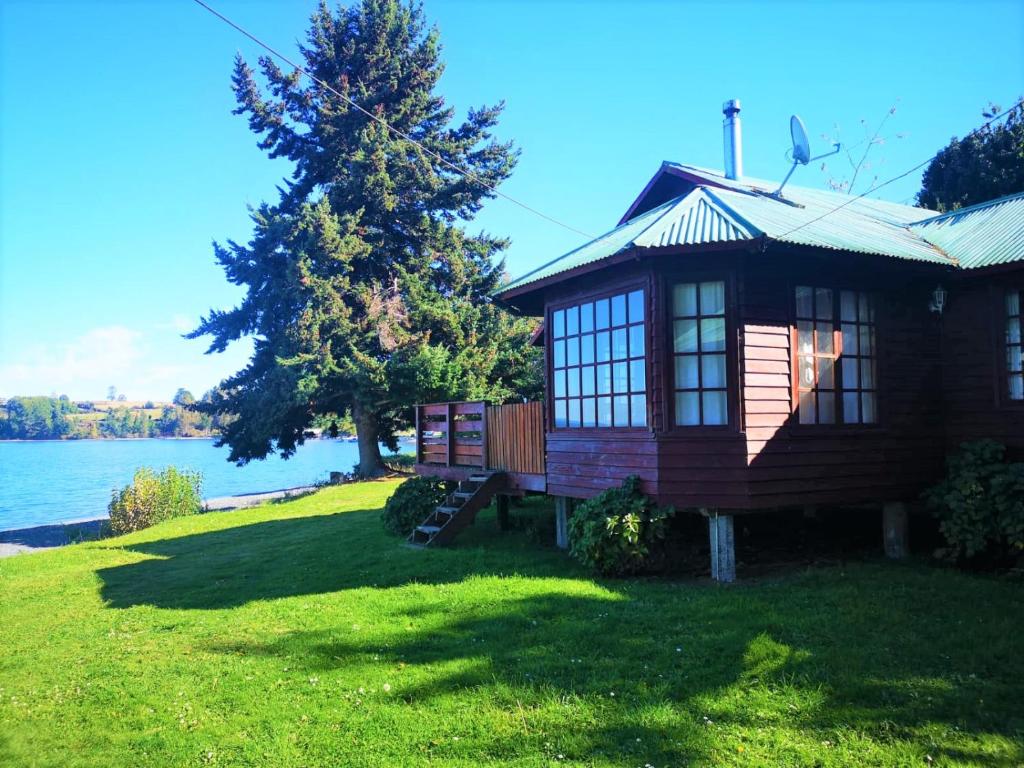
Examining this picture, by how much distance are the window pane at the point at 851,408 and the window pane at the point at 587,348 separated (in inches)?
130

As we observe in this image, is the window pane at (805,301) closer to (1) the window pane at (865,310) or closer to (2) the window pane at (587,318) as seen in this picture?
(1) the window pane at (865,310)

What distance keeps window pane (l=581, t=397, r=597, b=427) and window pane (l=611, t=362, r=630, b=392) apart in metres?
0.50

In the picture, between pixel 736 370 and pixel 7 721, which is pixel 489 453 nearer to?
pixel 736 370

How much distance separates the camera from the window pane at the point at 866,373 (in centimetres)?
911

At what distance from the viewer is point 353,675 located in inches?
230

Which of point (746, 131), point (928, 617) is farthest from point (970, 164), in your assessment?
point (928, 617)

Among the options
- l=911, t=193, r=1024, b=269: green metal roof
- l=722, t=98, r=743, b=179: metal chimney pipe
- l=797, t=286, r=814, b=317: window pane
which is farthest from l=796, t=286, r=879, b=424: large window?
l=722, t=98, r=743, b=179: metal chimney pipe


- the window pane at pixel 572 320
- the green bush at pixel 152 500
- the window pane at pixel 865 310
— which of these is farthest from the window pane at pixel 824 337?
the green bush at pixel 152 500

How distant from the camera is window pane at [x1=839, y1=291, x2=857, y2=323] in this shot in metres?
9.04

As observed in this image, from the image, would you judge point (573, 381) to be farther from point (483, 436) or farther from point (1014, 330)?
point (1014, 330)

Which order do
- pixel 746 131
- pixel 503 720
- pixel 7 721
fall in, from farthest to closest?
1. pixel 746 131
2. pixel 7 721
3. pixel 503 720

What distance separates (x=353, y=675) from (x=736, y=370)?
17.4ft

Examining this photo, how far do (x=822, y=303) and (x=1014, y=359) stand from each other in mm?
2449

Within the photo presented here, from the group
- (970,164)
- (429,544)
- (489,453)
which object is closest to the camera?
(429,544)
